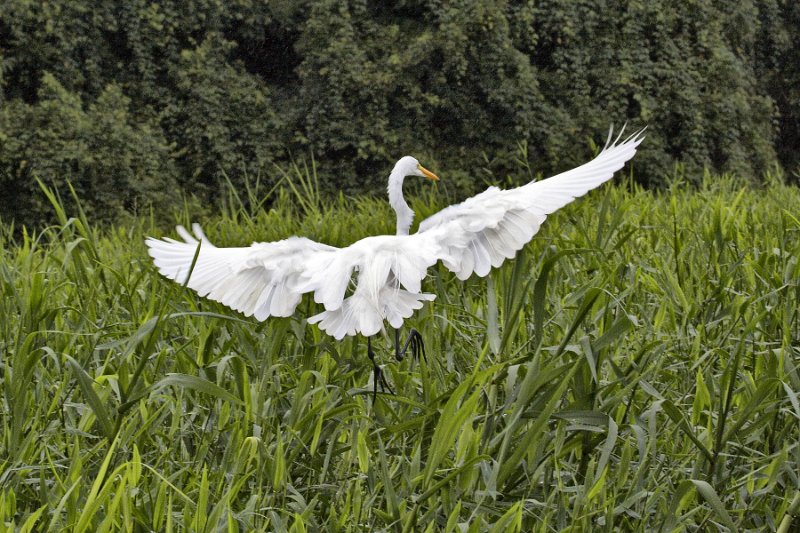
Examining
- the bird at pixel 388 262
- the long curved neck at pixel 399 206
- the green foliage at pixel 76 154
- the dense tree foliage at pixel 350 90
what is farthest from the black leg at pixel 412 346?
the dense tree foliage at pixel 350 90

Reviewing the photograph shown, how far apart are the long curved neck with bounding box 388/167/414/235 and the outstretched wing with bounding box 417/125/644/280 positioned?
32 centimetres

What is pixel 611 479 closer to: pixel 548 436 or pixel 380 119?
pixel 548 436

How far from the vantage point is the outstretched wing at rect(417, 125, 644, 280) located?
2041mm

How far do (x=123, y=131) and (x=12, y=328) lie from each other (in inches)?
256

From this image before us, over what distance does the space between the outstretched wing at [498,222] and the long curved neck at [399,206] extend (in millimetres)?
319

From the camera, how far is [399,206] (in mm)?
2516

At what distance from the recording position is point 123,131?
342 inches


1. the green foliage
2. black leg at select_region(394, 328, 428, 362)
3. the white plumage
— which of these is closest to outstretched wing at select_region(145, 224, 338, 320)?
the white plumage

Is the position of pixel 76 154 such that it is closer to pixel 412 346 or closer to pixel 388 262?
pixel 412 346

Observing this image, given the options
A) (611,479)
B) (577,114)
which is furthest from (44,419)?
(577,114)

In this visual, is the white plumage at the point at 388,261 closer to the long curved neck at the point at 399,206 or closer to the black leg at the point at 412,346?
the black leg at the point at 412,346

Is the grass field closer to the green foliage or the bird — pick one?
the bird

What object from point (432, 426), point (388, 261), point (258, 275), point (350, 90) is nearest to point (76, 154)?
point (350, 90)

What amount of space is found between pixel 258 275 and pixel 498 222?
20.5 inches
